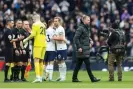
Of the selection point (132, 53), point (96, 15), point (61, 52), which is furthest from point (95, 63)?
point (61, 52)

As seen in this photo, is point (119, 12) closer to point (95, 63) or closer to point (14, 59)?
point (95, 63)

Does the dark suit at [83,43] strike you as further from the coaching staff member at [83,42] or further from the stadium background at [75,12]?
the stadium background at [75,12]

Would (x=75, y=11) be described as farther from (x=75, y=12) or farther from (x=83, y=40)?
(x=83, y=40)

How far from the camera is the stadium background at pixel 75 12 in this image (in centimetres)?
3619

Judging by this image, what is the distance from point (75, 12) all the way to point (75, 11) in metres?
0.17

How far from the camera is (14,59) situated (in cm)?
2305

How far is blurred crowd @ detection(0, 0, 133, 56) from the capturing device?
36438mm

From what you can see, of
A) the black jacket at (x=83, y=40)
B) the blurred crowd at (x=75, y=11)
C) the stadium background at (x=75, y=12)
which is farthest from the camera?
the blurred crowd at (x=75, y=11)

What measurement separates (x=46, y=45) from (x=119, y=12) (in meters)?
15.8

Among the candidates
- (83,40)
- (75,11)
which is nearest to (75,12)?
(75,11)

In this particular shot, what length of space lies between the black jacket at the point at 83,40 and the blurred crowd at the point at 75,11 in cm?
1313

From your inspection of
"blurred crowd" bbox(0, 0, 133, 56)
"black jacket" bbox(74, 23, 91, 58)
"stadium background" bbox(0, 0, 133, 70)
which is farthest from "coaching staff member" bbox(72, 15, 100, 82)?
"blurred crowd" bbox(0, 0, 133, 56)

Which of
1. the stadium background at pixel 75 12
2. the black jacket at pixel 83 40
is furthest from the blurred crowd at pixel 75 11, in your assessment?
the black jacket at pixel 83 40

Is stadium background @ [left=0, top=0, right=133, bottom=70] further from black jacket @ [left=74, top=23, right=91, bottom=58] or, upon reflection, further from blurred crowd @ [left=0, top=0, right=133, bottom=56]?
black jacket @ [left=74, top=23, right=91, bottom=58]
